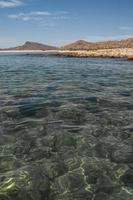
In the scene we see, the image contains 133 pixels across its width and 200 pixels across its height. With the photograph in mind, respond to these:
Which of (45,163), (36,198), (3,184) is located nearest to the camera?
(36,198)

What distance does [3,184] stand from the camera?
8430 millimetres

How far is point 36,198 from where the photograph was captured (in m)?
7.91

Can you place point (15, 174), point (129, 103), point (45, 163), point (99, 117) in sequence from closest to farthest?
point (15, 174) < point (45, 163) < point (99, 117) < point (129, 103)

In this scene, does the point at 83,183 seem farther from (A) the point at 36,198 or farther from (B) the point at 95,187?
(A) the point at 36,198

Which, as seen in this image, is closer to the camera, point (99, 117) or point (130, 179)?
point (130, 179)

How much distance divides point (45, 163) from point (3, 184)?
1.64 meters

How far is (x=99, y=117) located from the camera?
14.9 m

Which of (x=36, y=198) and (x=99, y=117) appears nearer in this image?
(x=36, y=198)

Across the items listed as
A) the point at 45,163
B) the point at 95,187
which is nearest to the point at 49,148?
the point at 45,163

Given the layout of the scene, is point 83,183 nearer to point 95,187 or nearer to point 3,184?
point 95,187

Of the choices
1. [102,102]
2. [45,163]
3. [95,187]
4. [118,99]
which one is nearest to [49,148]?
[45,163]

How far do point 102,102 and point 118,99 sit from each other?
4.67 feet

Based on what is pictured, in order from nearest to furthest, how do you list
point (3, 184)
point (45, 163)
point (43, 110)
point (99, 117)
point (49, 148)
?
point (3, 184) → point (45, 163) → point (49, 148) → point (99, 117) → point (43, 110)

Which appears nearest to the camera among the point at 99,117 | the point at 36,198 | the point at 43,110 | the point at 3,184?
the point at 36,198
